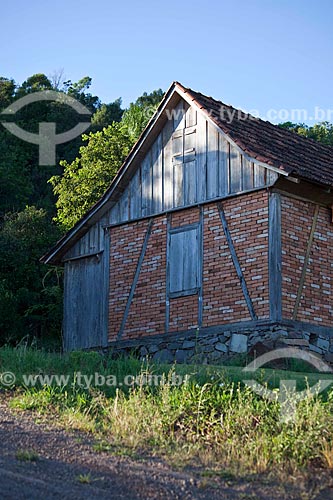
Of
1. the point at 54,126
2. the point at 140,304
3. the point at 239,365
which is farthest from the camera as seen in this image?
the point at 54,126

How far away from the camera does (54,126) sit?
51.2 m

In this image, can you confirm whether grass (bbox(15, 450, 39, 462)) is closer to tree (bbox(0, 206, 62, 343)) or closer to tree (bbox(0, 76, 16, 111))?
tree (bbox(0, 206, 62, 343))

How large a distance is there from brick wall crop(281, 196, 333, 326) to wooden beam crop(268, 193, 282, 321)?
0.41 feet

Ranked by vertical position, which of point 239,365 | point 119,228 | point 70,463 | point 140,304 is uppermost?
point 119,228

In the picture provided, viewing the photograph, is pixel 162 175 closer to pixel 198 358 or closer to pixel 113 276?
pixel 113 276

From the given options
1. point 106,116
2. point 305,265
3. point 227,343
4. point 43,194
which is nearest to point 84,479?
point 227,343

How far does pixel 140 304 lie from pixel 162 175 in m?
3.17

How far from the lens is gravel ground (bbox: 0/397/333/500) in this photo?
9.23 metres

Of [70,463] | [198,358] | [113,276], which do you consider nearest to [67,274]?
[113,276]

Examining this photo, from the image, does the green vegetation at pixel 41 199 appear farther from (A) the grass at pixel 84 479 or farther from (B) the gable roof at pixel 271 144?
(A) the grass at pixel 84 479

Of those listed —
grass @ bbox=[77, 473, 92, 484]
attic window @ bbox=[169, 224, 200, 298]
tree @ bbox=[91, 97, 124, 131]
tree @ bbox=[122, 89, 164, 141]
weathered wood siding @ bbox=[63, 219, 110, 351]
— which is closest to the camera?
grass @ bbox=[77, 473, 92, 484]

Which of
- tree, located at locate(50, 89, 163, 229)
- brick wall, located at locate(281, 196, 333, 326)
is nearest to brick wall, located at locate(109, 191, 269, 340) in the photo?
brick wall, located at locate(281, 196, 333, 326)

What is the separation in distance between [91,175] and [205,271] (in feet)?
55.3

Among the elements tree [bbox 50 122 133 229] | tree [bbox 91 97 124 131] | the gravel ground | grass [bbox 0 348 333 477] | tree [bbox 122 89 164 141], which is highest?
tree [bbox 91 97 124 131]
